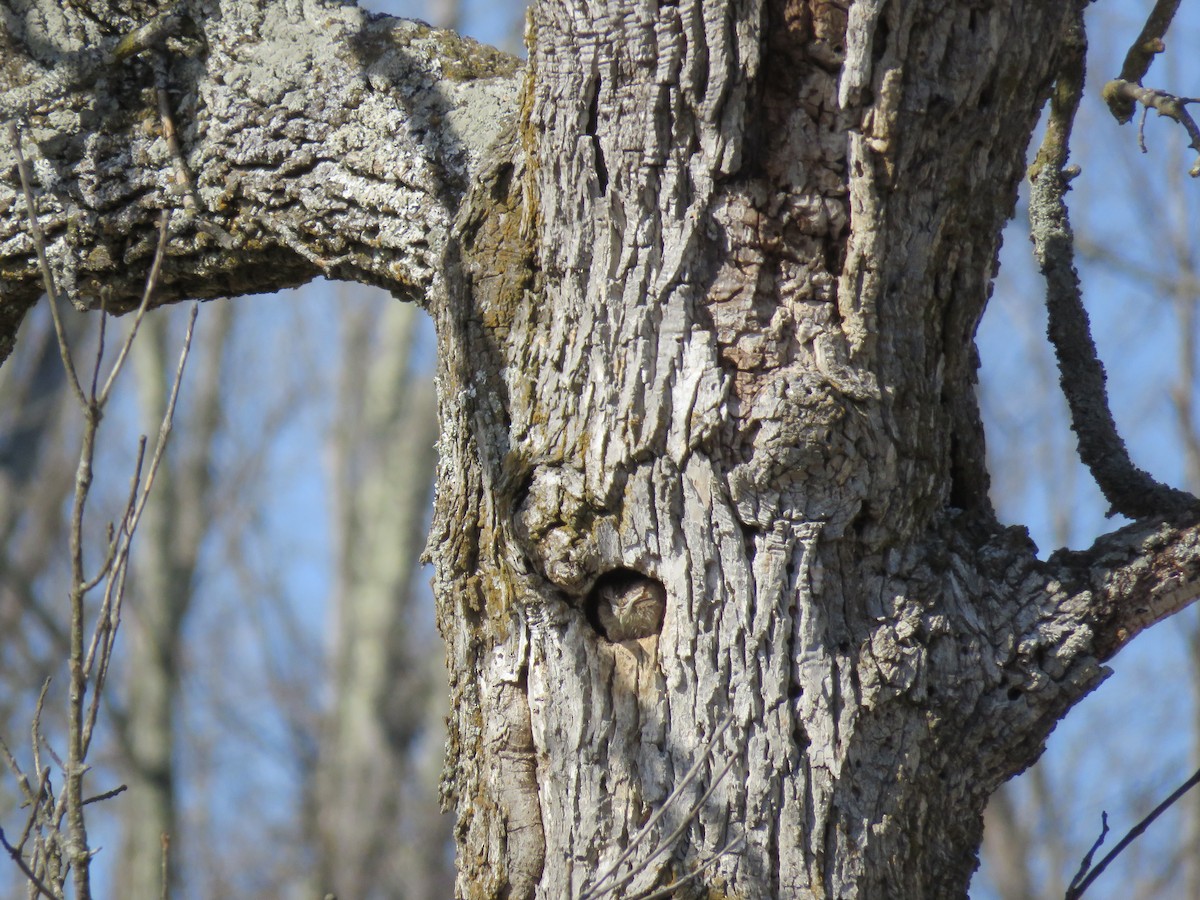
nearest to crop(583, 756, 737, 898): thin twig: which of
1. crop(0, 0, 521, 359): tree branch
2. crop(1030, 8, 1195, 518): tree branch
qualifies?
crop(1030, 8, 1195, 518): tree branch

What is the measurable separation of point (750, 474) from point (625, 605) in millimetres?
248

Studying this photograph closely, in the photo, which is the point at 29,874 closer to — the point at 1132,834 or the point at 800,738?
the point at 800,738

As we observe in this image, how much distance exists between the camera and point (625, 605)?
59.1 inches

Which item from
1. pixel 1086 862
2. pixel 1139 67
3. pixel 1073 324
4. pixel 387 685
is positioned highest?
pixel 387 685

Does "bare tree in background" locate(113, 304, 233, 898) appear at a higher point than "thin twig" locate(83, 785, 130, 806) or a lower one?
higher

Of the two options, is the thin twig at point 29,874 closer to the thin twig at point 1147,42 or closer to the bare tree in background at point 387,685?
the thin twig at point 1147,42

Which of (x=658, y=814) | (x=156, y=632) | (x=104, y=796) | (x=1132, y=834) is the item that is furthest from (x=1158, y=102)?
(x=156, y=632)

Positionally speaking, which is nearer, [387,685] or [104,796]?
[104,796]

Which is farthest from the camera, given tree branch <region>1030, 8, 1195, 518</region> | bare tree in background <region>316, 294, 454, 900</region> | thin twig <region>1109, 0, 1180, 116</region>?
bare tree in background <region>316, 294, 454, 900</region>

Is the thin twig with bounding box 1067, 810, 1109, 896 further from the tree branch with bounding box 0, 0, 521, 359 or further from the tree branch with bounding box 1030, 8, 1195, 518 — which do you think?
the tree branch with bounding box 0, 0, 521, 359

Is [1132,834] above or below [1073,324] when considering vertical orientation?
below

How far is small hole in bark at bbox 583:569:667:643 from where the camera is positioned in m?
1.50

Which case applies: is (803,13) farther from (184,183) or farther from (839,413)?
(184,183)

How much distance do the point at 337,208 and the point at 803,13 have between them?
0.83m
